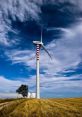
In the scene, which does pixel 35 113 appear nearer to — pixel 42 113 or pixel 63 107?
pixel 42 113

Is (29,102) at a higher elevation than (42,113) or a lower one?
higher

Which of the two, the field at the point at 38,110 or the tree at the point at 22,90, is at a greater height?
the tree at the point at 22,90

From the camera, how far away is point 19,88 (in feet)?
494

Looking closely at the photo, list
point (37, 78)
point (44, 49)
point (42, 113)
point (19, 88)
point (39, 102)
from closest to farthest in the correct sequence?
point (42, 113) < point (39, 102) < point (37, 78) < point (44, 49) < point (19, 88)

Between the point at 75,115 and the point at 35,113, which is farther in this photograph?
the point at 35,113

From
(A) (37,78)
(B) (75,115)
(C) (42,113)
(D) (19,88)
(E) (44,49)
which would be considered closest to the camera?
(B) (75,115)

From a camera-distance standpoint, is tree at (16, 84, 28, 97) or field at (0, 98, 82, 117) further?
tree at (16, 84, 28, 97)

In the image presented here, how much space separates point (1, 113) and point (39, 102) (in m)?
9.50

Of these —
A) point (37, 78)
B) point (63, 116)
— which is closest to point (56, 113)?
point (63, 116)

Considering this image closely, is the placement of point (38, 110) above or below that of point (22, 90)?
below

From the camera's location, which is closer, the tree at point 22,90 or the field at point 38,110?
the field at point 38,110

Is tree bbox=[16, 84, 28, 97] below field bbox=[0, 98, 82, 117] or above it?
above

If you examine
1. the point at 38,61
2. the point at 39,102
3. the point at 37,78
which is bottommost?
the point at 39,102

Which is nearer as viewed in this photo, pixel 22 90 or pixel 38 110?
pixel 38 110
